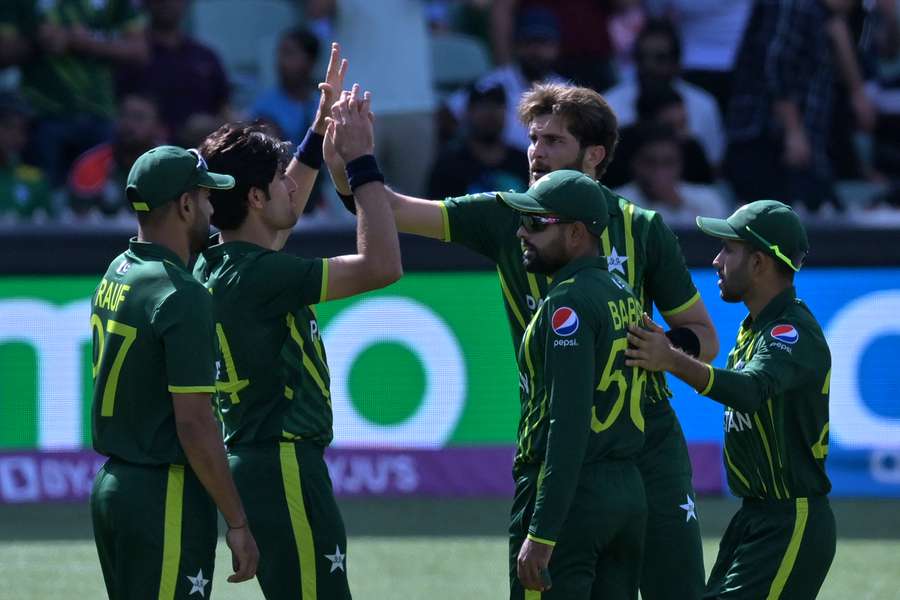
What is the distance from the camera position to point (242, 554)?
4434 millimetres

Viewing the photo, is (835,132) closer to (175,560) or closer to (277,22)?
(277,22)

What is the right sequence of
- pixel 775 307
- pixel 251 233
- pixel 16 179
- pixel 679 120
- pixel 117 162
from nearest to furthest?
1. pixel 251 233
2. pixel 775 307
3. pixel 16 179
4. pixel 117 162
5. pixel 679 120

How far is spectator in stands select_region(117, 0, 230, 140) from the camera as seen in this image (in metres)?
11.1

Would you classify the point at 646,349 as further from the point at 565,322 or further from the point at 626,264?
the point at 626,264

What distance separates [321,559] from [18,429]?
5.06 m

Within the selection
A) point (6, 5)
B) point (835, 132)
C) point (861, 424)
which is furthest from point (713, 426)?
point (6, 5)

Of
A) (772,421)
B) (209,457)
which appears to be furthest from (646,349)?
(209,457)

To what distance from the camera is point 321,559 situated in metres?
4.72

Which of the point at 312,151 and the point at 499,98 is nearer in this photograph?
the point at 312,151

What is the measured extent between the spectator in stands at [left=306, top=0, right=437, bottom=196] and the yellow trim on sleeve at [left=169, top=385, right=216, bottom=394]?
6.68 metres

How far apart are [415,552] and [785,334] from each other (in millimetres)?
3644

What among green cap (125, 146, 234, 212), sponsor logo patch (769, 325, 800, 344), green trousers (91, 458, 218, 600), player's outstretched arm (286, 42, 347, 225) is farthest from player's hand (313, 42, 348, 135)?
sponsor logo patch (769, 325, 800, 344)

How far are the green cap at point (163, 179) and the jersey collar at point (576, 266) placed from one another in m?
1.04

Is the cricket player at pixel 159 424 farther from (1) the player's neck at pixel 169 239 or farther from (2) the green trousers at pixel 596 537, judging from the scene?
(2) the green trousers at pixel 596 537
